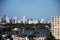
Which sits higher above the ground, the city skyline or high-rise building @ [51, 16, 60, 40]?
the city skyline

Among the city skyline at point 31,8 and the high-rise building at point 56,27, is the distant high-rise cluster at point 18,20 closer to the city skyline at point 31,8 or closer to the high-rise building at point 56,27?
the city skyline at point 31,8

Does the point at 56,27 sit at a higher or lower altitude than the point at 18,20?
lower

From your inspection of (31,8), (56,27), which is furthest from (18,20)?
(56,27)

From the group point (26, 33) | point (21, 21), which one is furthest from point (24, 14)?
point (26, 33)

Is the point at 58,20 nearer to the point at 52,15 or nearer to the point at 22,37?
the point at 52,15

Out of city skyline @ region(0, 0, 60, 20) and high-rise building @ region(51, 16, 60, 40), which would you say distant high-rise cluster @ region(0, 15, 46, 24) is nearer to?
city skyline @ region(0, 0, 60, 20)

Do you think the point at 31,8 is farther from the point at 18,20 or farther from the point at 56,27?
the point at 56,27

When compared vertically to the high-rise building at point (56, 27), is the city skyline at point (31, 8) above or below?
above

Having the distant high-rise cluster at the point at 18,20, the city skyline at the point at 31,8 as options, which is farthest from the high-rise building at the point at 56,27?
the distant high-rise cluster at the point at 18,20

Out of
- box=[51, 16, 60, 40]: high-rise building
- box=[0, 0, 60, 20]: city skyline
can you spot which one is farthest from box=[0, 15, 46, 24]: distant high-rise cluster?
box=[51, 16, 60, 40]: high-rise building
